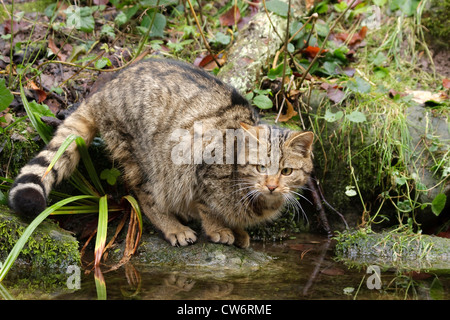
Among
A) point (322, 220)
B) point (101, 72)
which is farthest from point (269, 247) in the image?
point (101, 72)

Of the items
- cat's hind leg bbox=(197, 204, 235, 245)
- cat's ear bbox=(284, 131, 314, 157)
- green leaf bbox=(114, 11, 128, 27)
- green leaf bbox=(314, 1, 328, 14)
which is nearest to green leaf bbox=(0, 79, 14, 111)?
cat's hind leg bbox=(197, 204, 235, 245)

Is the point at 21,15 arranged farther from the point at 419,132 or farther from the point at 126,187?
the point at 419,132

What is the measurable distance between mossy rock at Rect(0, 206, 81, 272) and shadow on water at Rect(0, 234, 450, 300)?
17 cm

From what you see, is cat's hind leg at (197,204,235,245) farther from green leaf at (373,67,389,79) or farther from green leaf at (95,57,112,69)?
green leaf at (373,67,389,79)

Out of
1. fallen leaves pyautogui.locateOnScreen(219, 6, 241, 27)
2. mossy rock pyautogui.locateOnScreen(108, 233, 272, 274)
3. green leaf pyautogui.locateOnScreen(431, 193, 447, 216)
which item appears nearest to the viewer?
mossy rock pyautogui.locateOnScreen(108, 233, 272, 274)

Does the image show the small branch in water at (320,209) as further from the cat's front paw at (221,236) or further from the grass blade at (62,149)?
the grass blade at (62,149)

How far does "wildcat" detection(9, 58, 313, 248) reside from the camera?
3309mm

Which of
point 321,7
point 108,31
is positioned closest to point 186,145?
point 108,31

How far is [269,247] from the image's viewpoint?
3.64 m

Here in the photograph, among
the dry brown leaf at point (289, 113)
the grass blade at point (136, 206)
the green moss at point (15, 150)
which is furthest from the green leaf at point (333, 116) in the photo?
the green moss at point (15, 150)

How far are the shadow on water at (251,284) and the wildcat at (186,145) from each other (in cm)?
45

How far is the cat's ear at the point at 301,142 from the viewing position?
10.6 ft

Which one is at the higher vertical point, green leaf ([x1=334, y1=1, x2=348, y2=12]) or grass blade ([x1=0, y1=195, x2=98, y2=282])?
green leaf ([x1=334, y1=1, x2=348, y2=12])
